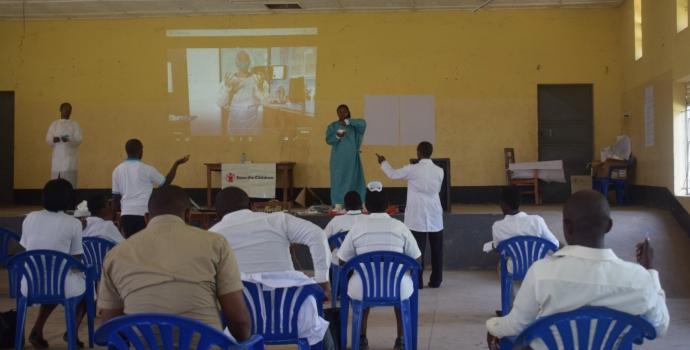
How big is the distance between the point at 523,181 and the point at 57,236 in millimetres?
8432

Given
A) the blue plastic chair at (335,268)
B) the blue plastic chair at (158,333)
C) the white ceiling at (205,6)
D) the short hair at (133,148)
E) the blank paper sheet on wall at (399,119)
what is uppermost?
the white ceiling at (205,6)

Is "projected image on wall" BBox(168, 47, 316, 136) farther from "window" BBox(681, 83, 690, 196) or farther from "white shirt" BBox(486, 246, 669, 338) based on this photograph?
"white shirt" BBox(486, 246, 669, 338)

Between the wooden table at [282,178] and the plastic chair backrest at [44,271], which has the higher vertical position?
the wooden table at [282,178]

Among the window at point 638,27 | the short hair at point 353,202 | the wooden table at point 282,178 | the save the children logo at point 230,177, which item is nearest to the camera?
the short hair at point 353,202

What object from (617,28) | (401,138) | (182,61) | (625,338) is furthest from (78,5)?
(625,338)

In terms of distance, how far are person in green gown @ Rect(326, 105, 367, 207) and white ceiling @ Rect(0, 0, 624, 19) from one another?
10.2 feet

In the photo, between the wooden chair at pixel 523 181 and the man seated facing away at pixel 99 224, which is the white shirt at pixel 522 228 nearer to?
the man seated facing away at pixel 99 224

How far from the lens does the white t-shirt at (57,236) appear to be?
16.7ft

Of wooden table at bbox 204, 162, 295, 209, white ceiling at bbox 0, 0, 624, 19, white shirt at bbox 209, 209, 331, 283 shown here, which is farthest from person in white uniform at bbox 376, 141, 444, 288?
white ceiling at bbox 0, 0, 624, 19

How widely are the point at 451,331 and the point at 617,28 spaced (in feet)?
26.6

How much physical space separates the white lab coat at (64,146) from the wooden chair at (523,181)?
21.6ft

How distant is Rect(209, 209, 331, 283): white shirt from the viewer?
3777 mm

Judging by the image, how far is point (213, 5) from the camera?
1255 cm

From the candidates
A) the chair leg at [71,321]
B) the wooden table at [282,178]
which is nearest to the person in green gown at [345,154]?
the wooden table at [282,178]
